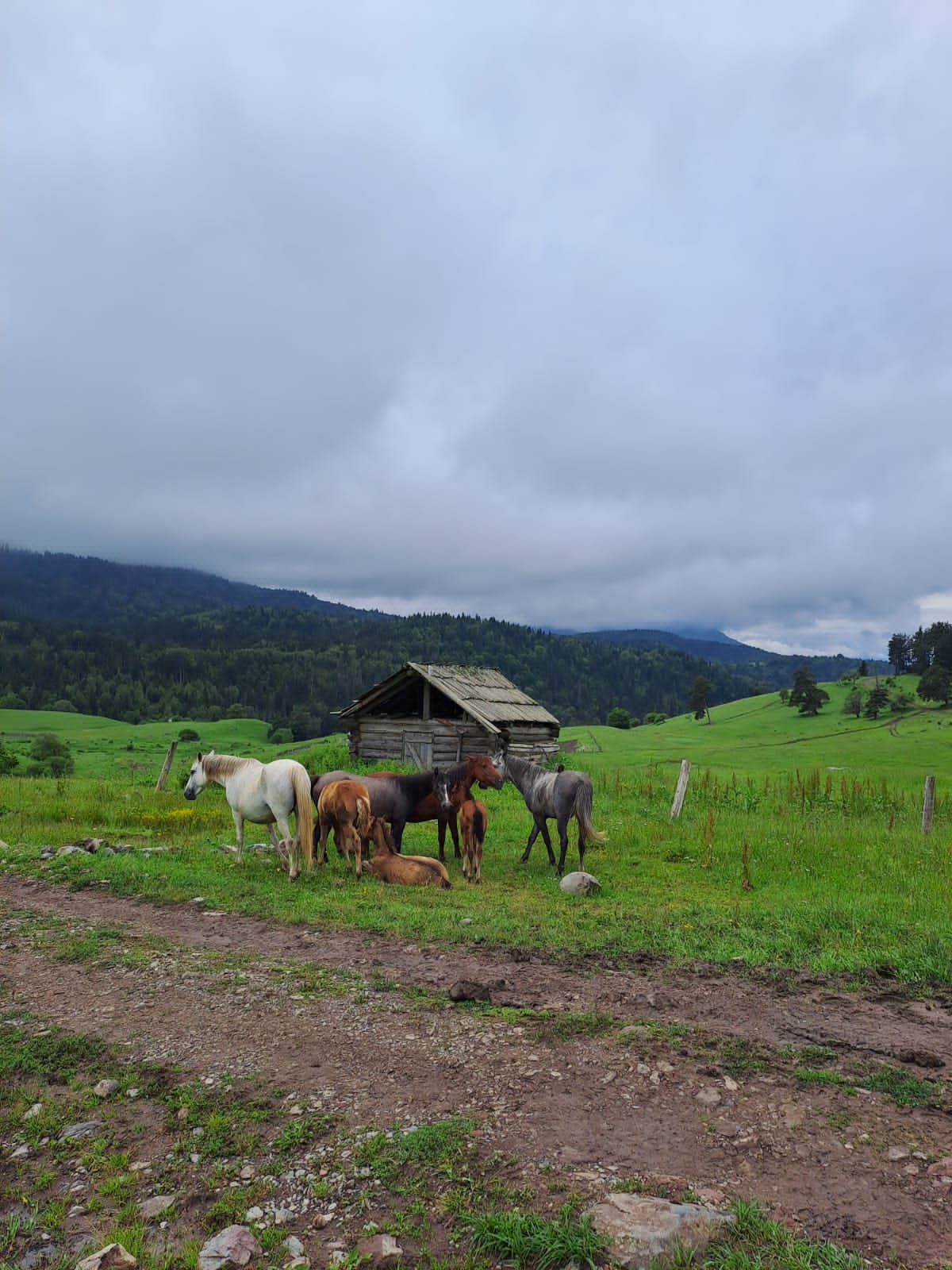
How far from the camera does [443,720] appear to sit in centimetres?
2812

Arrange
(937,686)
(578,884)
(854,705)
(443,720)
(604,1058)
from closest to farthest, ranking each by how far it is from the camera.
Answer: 1. (604,1058)
2. (578,884)
3. (443,720)
4. (937,686)
5. (854,705)

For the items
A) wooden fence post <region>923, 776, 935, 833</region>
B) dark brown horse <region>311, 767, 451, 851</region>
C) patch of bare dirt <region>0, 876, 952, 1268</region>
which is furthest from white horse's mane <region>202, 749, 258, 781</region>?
wooden fence post <region>923, 776, 935, 833</region>

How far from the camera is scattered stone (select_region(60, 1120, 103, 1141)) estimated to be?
4.60 m

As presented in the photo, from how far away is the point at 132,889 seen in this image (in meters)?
11.4

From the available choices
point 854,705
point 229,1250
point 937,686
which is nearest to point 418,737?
point 229,1250

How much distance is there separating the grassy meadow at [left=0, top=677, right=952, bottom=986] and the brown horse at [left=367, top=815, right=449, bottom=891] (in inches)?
16.1

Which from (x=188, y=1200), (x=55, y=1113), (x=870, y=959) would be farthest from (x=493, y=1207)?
(x=870, y=959)

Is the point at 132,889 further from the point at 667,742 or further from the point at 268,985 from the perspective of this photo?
the point at 667,742

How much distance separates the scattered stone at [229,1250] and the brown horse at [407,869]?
810 cm

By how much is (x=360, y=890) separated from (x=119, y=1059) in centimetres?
589

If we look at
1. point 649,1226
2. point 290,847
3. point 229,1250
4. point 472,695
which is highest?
point 472,695

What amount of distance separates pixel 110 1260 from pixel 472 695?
24.4 metres

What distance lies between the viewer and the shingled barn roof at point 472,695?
26.7 meters

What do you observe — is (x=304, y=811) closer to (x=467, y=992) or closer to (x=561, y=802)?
(x=561, y=802)
